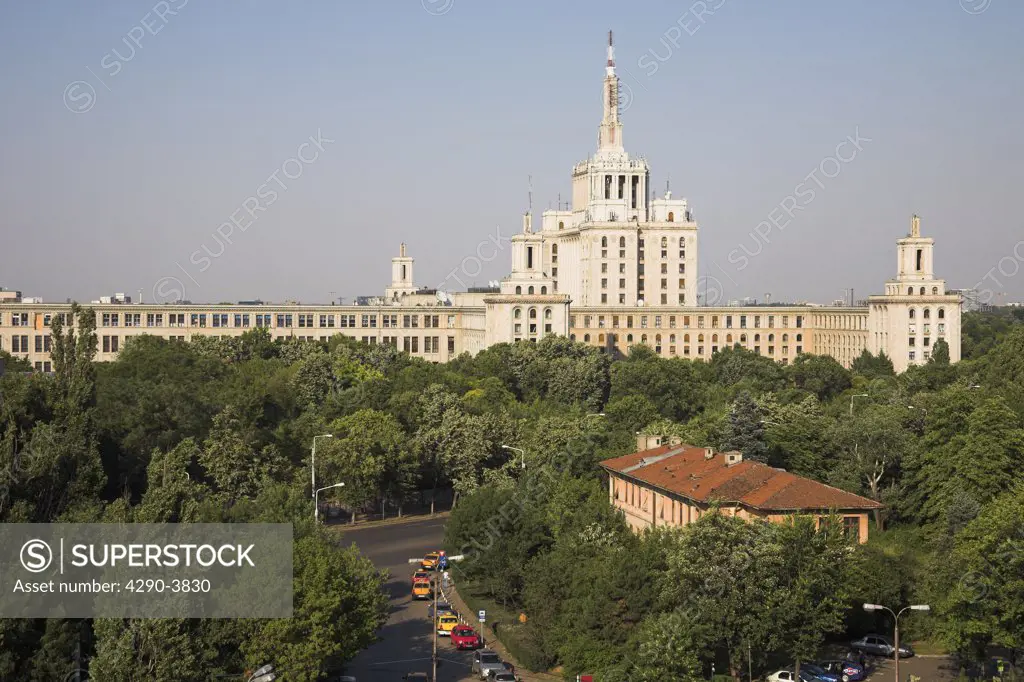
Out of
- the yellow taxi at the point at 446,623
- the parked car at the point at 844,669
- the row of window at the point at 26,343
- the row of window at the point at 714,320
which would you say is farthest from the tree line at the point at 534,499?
the row of window at the point at 26,343

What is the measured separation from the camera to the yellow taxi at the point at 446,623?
62125 millimetres

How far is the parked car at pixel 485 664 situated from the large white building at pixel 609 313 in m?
93.1

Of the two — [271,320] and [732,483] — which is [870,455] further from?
[271,320]

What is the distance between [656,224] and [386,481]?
10674 centimetres

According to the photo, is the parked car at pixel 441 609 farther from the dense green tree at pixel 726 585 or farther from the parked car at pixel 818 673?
the parked car at pixel 818 673

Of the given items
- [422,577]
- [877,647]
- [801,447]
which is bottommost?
[877,647]

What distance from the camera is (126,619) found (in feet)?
158

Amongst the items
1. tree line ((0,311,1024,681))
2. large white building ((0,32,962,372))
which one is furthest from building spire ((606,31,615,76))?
tree line ((0,311,1024,681))

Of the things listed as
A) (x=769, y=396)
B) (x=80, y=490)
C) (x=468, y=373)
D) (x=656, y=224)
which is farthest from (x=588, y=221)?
(x=80, y=490)

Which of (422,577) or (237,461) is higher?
(237,461)

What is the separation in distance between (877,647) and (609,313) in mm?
121610

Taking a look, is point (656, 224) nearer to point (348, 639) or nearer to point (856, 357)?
point (856, 357)

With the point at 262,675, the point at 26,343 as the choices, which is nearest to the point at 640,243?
the point at 26,343

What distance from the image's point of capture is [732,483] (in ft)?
209
